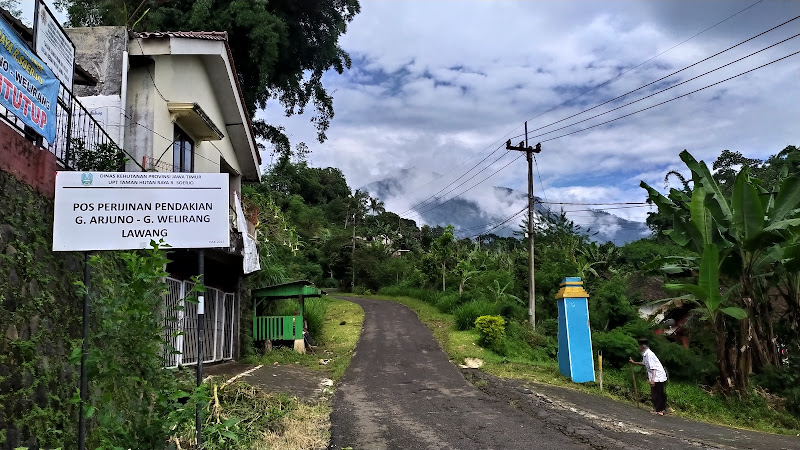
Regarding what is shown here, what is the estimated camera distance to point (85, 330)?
13.3ft

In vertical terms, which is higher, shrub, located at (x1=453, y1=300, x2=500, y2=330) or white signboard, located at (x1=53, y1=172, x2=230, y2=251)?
white signboard, located at (x1=53, y1=172, x2=230, y2=251)

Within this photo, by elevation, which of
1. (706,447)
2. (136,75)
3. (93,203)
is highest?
(136,75)

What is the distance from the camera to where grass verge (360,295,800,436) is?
11117mm

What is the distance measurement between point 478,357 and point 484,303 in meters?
6.54

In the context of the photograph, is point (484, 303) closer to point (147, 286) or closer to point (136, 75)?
point (136, 75)

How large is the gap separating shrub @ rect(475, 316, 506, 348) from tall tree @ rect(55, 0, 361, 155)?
10866 millimetres

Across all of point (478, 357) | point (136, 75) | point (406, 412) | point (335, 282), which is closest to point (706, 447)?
point (406, 412)

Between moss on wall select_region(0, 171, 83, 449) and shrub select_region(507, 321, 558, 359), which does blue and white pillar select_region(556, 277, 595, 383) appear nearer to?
shrub select_region(507, 321, 558, 359)

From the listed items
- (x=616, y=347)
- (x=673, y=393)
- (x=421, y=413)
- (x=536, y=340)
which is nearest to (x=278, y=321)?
(x=421, y=413)

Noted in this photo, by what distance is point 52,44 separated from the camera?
665 cm

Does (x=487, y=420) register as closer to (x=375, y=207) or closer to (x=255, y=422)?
(x=255, y=422)

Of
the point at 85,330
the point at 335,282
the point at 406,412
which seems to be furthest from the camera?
the point at 335,282

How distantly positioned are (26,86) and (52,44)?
158cm

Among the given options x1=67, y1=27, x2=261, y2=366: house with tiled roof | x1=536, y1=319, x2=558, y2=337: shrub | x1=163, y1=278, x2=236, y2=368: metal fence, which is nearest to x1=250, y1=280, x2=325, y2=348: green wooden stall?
x1=67, y1=27, x2=261, y2=366: house with tiled roof
